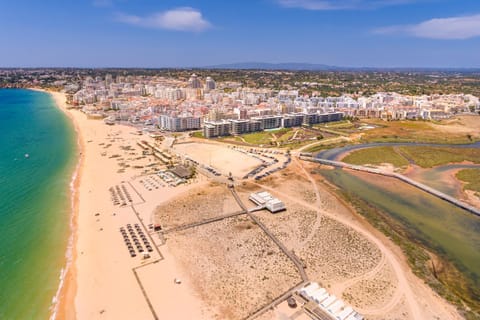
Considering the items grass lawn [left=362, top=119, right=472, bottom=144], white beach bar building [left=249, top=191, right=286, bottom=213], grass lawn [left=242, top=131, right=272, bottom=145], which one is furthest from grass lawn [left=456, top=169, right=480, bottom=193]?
grass lawn [left=242, top=131, right=272, bottom=145]

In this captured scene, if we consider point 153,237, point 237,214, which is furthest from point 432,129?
point 153,237

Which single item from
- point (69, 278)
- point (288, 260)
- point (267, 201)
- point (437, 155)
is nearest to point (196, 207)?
point (267, 201)

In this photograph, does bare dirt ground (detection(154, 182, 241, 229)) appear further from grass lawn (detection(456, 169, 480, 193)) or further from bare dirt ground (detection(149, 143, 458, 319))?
grass lawn (detection(456, 169, 480, 193))

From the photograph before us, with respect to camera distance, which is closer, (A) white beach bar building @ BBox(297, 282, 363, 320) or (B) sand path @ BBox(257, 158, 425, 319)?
(A) white beach bar building @ BBox(297, 282, 363, 320)

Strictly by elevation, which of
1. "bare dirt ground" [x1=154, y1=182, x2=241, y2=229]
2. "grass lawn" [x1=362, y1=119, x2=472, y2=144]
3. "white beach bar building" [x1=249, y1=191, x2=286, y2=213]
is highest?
"grass lawn" [x1=362, y1=119, x2=472, y2=144]

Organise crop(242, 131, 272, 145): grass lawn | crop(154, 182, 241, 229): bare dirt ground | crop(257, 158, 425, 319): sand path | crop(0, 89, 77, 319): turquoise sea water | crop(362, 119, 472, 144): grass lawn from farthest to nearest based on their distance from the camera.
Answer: crop(362, 119, 472, 144): grass lawn, crop(242, 131, 272, 145): grass lawn, crop(154, 182, 241, 229): bare dirt ground, crop(0, 89, 77, 319): turquoise sea water, crop(257, 158, 425, 319): sand path

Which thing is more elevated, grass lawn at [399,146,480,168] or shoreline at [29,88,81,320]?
grass lawn at [399,146,480,168]
